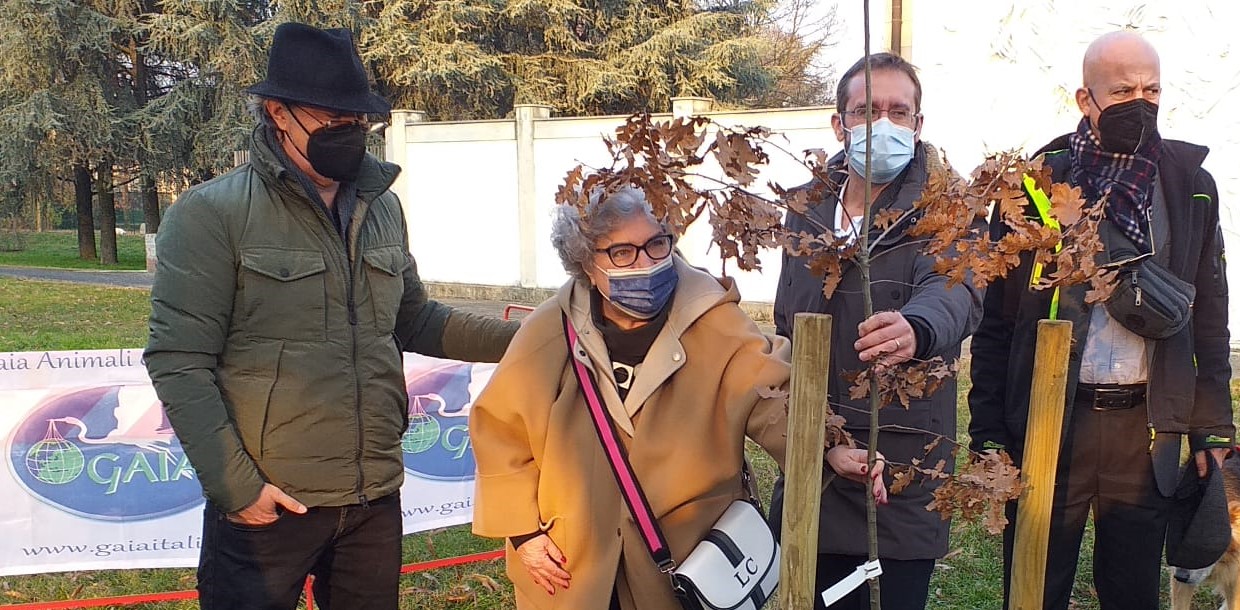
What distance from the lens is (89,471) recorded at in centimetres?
397

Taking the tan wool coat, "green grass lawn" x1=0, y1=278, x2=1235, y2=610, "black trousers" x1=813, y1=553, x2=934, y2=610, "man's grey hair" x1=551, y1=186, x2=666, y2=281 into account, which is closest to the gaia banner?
"green grass lawn" x1=0, y1=278, x2=1235, y2=610

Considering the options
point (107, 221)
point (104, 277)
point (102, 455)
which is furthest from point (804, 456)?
point (107, 221)

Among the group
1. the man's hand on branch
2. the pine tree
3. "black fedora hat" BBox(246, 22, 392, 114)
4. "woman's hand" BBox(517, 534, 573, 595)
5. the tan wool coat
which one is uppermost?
the pine tree

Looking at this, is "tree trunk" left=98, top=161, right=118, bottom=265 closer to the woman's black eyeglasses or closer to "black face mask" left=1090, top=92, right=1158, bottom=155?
the woman's black eyeglasses

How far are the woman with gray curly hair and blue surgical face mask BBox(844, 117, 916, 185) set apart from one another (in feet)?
1.51

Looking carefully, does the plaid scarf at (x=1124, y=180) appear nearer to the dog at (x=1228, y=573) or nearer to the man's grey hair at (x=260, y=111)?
the dog at (x=1228, y=573)

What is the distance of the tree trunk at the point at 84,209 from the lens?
2462 centimetres

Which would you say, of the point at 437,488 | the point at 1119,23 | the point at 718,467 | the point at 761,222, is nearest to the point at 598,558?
the point at 718,467

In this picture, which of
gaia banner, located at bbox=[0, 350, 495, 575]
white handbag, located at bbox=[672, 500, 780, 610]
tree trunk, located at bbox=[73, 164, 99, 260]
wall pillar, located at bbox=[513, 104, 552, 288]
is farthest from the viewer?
tree trunk, located at bbox=[73, 164, 99, 260]

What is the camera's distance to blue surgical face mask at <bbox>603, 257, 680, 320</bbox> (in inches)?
89.0

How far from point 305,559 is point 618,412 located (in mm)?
960

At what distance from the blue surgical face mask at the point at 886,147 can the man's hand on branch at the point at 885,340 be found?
0.64 m

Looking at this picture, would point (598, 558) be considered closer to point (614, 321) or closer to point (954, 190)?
point (614, 321)

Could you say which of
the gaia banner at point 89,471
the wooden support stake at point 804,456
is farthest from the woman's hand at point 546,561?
the gaia banner at point 89,471
